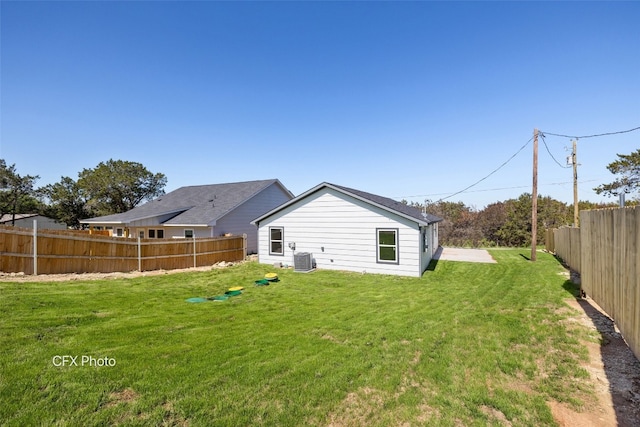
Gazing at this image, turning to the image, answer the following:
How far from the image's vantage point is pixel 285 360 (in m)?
4.29

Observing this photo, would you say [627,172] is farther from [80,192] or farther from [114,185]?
[80,192]

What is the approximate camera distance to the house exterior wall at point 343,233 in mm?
12086

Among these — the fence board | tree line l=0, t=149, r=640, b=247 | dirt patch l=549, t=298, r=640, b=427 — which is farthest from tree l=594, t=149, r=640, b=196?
dirt patch l=549, t=298, r=640, b=427

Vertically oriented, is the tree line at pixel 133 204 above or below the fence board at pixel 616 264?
above

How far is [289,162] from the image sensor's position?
2633cm

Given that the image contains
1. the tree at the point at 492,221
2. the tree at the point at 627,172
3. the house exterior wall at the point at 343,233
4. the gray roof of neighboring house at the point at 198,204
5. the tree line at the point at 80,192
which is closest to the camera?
the house exterior wall at the point at 343,233

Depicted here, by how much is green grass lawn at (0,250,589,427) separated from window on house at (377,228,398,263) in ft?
13.3

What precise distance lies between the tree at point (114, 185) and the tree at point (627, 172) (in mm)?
50730

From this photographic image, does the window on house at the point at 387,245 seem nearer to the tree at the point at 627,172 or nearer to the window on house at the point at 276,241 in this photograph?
the window on house at the point at 276,241

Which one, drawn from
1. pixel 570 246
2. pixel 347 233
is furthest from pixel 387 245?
pixel 570 246

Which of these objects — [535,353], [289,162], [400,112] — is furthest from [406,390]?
[289,162]

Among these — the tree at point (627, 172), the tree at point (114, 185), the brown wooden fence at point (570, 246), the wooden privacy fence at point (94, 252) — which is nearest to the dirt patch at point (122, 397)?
the wooden privacy fence at point (94, 252)

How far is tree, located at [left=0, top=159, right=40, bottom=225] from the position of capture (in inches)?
1426

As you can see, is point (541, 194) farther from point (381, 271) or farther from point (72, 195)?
point (72, 195)
